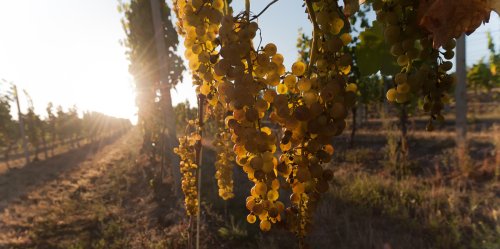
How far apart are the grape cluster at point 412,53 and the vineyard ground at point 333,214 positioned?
2363 mm

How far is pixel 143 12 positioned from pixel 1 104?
54.6 feet

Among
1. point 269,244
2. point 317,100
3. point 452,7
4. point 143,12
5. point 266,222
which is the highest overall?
point 143,12

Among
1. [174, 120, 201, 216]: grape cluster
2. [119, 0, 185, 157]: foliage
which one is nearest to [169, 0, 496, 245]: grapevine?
[174, 120, 201, 216]: grape cluster

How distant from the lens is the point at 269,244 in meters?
5.00

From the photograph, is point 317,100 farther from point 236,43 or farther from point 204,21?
point 204,21

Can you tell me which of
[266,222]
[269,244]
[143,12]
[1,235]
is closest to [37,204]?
[1,235]

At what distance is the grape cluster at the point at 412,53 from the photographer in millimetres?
558

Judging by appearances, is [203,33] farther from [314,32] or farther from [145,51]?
[145,51]

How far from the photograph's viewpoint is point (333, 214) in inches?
225

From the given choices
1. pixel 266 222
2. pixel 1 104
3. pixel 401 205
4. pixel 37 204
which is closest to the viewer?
pixel 266 222

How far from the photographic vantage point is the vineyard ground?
4922 millimetres

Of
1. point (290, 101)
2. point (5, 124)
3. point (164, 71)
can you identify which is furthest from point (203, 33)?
point (5, 124)

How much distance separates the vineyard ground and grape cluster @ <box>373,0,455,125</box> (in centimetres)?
236

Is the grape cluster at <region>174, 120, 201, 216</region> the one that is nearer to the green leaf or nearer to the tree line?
the green leaf
